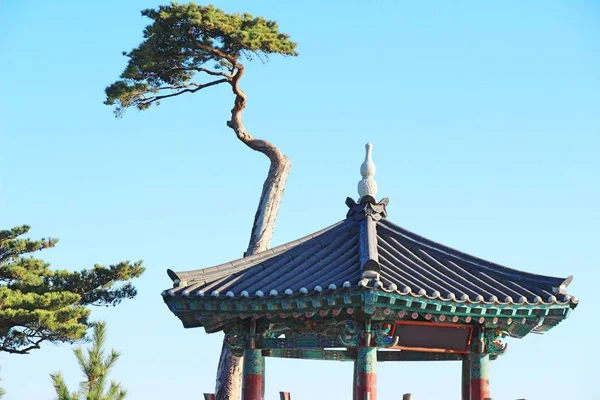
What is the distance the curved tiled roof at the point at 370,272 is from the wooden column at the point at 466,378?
148 centimetres

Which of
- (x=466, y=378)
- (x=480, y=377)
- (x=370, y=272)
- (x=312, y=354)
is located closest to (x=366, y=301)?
(x=370, y=272)

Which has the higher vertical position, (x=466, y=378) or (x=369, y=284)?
(x=369, y=284)

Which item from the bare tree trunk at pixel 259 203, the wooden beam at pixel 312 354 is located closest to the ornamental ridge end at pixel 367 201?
the wooden beam at pixel 312 354

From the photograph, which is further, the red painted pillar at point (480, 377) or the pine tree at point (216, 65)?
the pine tree at point (216, 65)

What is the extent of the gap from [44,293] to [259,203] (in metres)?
5.77

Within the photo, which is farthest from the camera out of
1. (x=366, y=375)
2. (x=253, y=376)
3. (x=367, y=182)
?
(x=367, y=182)

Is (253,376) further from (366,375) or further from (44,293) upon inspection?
(44,293)

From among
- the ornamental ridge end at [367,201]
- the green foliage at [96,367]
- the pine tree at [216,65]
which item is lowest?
the green foliage at [96,367]

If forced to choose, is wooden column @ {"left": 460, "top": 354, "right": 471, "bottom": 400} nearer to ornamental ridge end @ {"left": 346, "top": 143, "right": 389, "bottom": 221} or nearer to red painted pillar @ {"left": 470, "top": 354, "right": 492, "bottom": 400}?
red painted pillar @ {"left": 470, "top": 354, "right": 492, "bottom": 400}

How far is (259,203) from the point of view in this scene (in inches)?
1054

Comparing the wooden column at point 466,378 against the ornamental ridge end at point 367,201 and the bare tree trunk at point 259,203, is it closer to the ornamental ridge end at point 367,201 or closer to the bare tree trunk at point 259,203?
the ornamental ridge end at point 367,201

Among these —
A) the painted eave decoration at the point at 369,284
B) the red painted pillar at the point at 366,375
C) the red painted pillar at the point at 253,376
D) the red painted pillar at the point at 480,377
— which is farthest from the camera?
the red painted pillar at the point at 480,377

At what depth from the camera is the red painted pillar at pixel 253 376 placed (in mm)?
17062

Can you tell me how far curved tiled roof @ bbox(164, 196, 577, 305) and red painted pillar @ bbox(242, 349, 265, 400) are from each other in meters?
1.10
